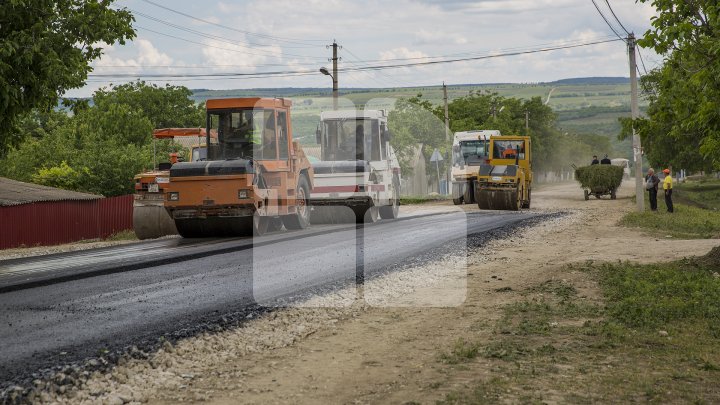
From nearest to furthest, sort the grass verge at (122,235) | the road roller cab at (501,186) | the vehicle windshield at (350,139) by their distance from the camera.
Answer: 1. the vehicle windshield at (350,139)
2. the grass verge at (122,235)
3. the road roller cab at (501,186)

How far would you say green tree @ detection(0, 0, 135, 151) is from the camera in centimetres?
1759

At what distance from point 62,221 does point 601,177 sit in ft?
86.8

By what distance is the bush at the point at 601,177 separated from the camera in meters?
44.8

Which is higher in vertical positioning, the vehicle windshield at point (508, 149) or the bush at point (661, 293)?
the vehicle windshield at point (508, 149)

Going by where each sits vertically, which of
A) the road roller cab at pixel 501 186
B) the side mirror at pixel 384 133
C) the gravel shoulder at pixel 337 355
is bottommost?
the gravel shoulder at pixel 337 355

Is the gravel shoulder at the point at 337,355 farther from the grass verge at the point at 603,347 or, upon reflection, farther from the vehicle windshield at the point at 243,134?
the vehicle windshield at the point at 243,134

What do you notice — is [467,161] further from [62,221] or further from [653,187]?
[62,221]

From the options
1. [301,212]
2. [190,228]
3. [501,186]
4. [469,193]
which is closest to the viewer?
[190,228]

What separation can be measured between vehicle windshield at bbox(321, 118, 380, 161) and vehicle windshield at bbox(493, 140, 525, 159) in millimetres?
11579

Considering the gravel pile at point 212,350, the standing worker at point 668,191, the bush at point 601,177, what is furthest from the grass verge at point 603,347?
the bush at point 601,177

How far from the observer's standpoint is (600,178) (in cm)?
4488

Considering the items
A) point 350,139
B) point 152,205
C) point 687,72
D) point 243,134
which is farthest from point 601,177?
point 687,72

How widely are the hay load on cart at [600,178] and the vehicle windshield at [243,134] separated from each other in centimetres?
2743

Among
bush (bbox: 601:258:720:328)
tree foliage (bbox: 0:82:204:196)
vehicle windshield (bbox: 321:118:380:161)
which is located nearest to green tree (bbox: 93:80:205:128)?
tree foliage (bbox: 0:82:204:196)
